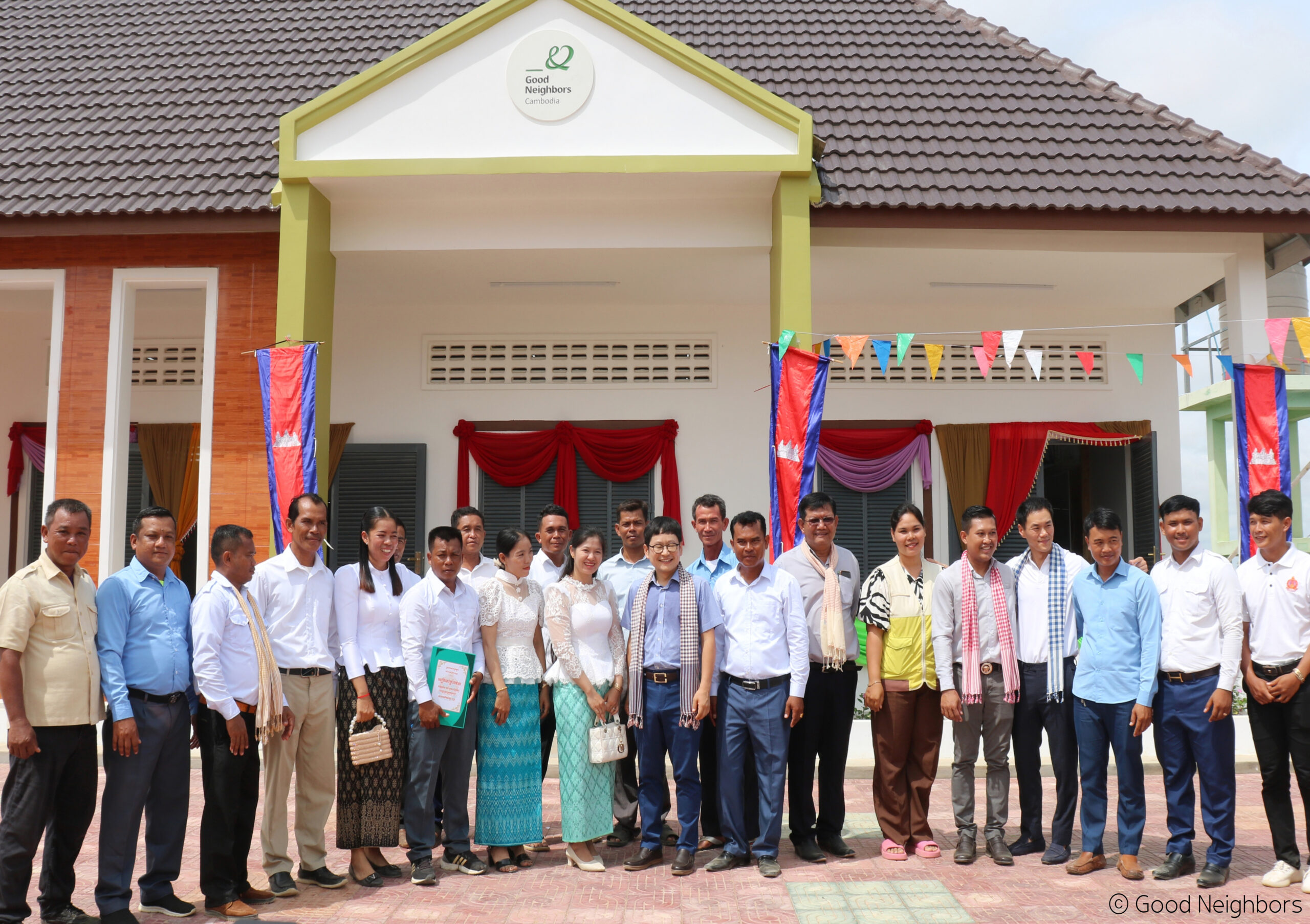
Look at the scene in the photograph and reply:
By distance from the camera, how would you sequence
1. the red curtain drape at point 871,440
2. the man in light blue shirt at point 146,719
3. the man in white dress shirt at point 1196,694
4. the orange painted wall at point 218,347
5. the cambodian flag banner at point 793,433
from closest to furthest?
the man in light blue shirt at point 146,719
the man in white dress shirt at point 1196,694
the cambodian flag banner at point 793,433
the orange painted wall at point 218,347
the red curtain drape at point 871,440

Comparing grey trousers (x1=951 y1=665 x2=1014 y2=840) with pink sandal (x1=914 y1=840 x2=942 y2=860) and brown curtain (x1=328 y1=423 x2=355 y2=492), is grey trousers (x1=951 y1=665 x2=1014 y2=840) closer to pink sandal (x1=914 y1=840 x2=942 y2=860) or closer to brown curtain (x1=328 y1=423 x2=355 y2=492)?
pink sandal (x1=914 y1=840 x2=942 y2=860)

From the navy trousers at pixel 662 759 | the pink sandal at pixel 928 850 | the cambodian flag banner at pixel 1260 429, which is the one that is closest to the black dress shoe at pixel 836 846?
the pink sandal at pixel 928 850

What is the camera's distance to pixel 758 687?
4.90 m

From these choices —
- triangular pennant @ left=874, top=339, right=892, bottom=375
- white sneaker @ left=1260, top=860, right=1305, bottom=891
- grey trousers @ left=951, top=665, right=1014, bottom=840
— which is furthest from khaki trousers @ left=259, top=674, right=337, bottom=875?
triangular pennant @ left=874, top=339, right=892, bottom=375

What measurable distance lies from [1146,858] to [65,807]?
4.56 metres

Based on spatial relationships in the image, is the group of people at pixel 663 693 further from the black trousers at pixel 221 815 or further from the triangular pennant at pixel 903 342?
the triangular pennant at pixel 903 342

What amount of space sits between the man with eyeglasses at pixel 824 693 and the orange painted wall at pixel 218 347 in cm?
487

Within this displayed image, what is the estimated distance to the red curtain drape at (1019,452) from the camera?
10.0m

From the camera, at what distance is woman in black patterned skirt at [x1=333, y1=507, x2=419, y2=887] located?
4.69 m

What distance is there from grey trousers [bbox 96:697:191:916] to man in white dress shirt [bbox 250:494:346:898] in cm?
35

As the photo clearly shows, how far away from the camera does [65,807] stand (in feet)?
13.4

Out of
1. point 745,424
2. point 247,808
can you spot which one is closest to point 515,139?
point 745,424

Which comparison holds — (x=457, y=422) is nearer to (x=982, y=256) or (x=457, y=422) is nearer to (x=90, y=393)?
(x=90, y=393)

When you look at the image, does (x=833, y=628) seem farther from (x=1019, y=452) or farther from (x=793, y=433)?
(x=1019, y=452)
